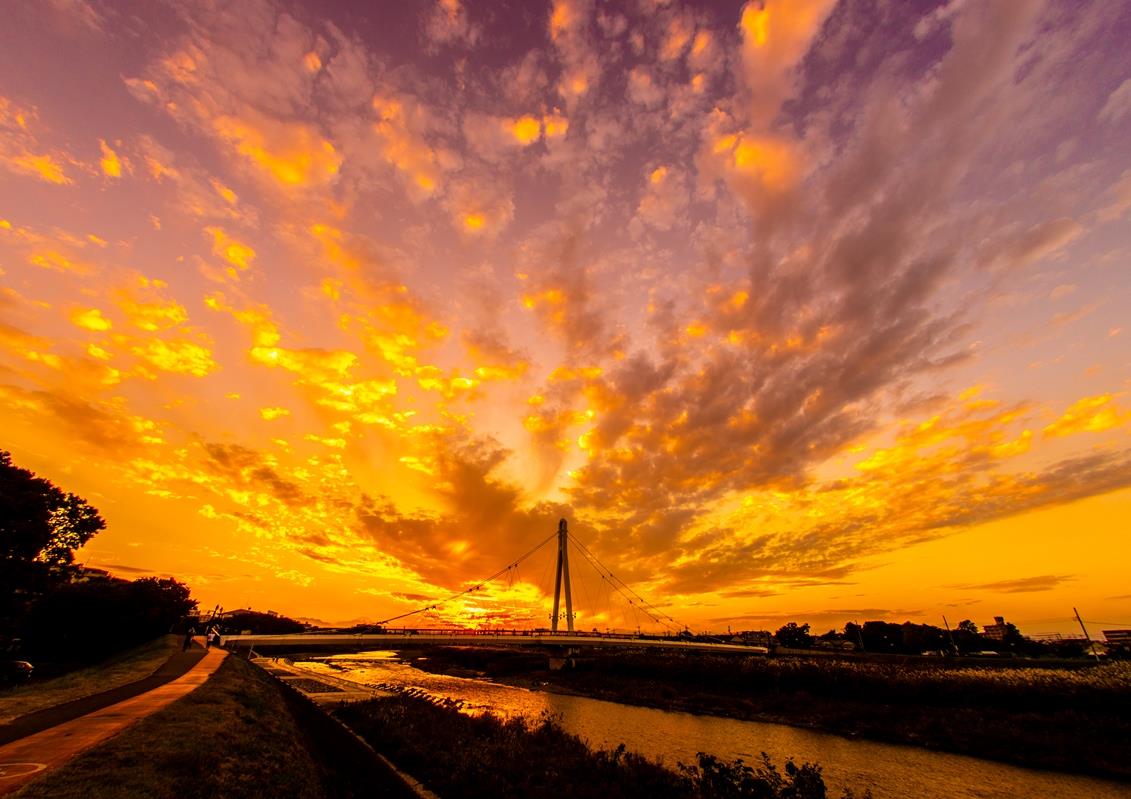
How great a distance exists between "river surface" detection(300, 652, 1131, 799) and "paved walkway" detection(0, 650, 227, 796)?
23109 mm

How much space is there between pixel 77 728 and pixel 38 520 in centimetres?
2884

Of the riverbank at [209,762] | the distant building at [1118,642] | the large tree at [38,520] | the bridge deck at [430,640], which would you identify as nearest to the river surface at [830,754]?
the riverbank at [209,762]

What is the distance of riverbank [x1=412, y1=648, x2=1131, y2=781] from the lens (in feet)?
98.1

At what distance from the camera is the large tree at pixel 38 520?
3145 centimetres

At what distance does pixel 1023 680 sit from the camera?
41812 millimetres

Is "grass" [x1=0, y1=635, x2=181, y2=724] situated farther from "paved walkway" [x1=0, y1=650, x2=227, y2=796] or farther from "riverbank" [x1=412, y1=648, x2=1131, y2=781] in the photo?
"riverbank" [x1=412, y1=648, x2=1131, y2=781]

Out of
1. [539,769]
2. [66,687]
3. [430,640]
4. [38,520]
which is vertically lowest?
[539,769]

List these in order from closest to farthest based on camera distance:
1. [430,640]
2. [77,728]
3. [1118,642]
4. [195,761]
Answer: [195,761], [77,728], [430,640], [1118,642]

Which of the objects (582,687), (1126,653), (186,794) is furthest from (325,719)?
(1126,653)

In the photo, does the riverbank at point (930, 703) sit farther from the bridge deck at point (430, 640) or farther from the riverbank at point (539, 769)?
the riverbank at point (539, 769)

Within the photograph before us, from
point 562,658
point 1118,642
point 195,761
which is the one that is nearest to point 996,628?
point 1118,642

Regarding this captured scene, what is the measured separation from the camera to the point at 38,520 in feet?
108

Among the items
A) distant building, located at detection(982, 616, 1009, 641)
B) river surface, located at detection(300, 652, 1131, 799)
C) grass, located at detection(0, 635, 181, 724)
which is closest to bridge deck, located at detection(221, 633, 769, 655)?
river surface, located at detection(300, 652, 1131, 799)

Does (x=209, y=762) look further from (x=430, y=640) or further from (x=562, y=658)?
(x=562, y=658)
